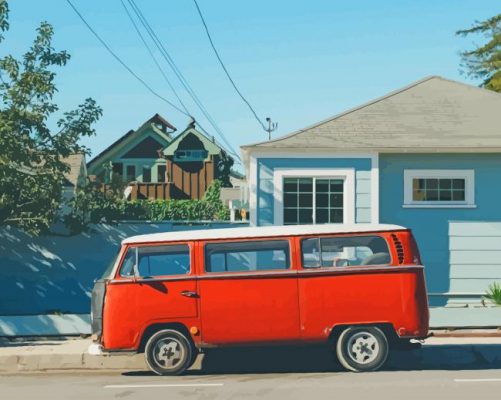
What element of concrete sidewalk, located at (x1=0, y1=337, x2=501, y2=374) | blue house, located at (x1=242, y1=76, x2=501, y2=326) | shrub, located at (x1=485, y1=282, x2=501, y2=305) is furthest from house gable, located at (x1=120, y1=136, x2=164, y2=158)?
concrete sidewalk, located at (x1=0, y1=337, x2=501, y2=374)

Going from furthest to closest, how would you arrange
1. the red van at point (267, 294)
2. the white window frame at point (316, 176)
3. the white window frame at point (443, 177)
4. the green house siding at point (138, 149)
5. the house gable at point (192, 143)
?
the green house siding at point (138, 149)
the house gable at point (192, 143)
the white window frame at point (443, 177)
the white window frame at point (316, 176)
the red van at point (267, 294)

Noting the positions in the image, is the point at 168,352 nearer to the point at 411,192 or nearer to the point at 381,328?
the point at 381,328

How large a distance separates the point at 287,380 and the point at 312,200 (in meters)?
6.82

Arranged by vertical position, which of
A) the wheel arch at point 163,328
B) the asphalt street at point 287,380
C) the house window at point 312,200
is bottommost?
the asphalt street at point 287,380

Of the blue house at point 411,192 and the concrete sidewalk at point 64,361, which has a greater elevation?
the blue house at point 411,192

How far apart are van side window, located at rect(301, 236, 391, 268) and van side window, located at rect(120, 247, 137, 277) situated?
2.41 metres

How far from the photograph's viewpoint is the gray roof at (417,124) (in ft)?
58.1

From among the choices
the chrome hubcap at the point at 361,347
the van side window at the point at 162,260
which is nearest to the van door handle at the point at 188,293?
the van side window at the point at 162,260

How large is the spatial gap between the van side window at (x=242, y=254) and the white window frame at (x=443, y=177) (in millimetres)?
6399

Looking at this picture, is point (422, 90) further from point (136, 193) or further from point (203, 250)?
point (136, 193)

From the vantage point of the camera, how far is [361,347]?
39.3ft

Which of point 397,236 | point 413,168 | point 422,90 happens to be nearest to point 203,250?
point 397,236

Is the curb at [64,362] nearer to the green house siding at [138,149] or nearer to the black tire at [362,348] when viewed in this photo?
the black tire at [362,348]

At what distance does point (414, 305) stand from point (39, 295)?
8.33 metres
